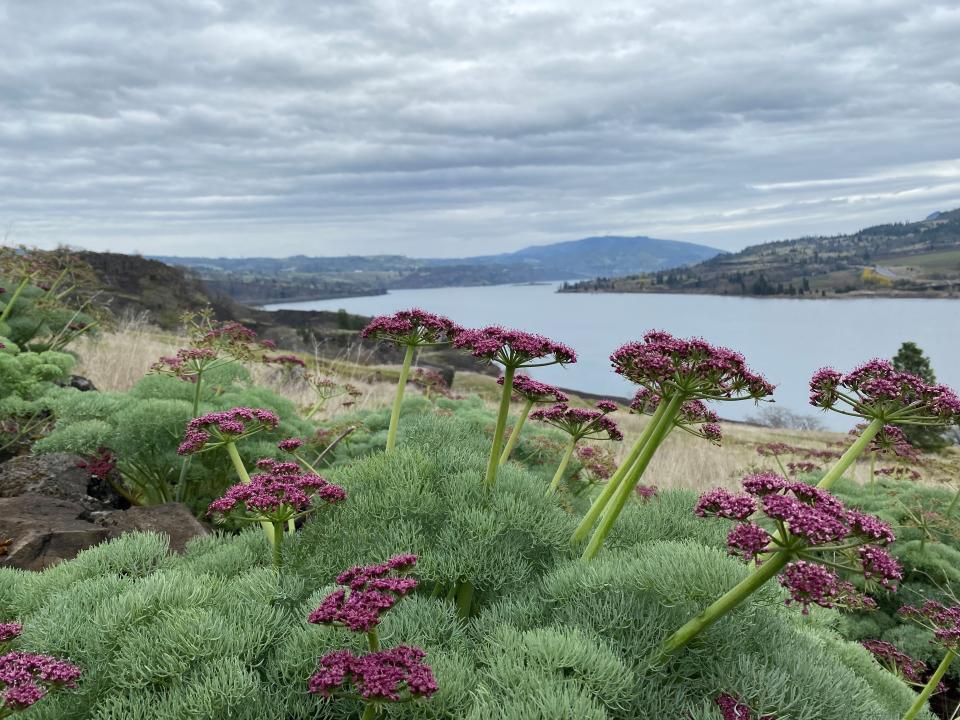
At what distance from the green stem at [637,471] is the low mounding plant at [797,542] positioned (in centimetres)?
34

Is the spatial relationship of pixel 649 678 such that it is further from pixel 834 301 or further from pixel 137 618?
pixel 834 301

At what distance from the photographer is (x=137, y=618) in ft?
9.86

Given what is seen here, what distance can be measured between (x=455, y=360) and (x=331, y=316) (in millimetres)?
29809

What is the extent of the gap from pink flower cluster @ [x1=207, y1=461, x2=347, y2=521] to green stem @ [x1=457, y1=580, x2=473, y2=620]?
0.86 meters

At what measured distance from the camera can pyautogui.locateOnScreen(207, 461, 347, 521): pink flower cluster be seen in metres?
3.30

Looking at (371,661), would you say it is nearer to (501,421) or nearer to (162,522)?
(501,421)

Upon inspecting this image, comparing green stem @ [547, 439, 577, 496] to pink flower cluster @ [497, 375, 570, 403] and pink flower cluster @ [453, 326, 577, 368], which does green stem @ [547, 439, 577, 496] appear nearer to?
pink flower cluster @ [497, 375, 570, 403]

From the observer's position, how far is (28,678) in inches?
95.3

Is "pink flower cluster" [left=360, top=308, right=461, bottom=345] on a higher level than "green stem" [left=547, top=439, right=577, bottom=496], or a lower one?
higher

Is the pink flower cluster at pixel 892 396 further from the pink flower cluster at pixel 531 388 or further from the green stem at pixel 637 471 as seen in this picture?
the pink flower cluster at pixel 531 388

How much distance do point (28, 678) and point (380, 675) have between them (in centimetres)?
138

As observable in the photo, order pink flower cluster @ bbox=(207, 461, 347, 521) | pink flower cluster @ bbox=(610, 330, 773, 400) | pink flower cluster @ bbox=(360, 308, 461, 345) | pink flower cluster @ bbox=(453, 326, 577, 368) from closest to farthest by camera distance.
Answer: pink flower cluster @ bbox=(610, 330, 773, 400) → pink flower cluster @ bbox=(207, 461, 347, 521) → pink flower cluster @ bbox=(453, 326, 577, 368) → pink flower cluster @ bbox=(360, 308, 461, 345)

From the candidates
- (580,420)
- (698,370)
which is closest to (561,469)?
(580,420)

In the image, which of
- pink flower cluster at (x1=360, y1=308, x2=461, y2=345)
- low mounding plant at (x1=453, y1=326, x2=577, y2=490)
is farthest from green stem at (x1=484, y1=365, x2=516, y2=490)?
pink flower cluster at (x1=360, y1=308, x2=461, y2=345)
